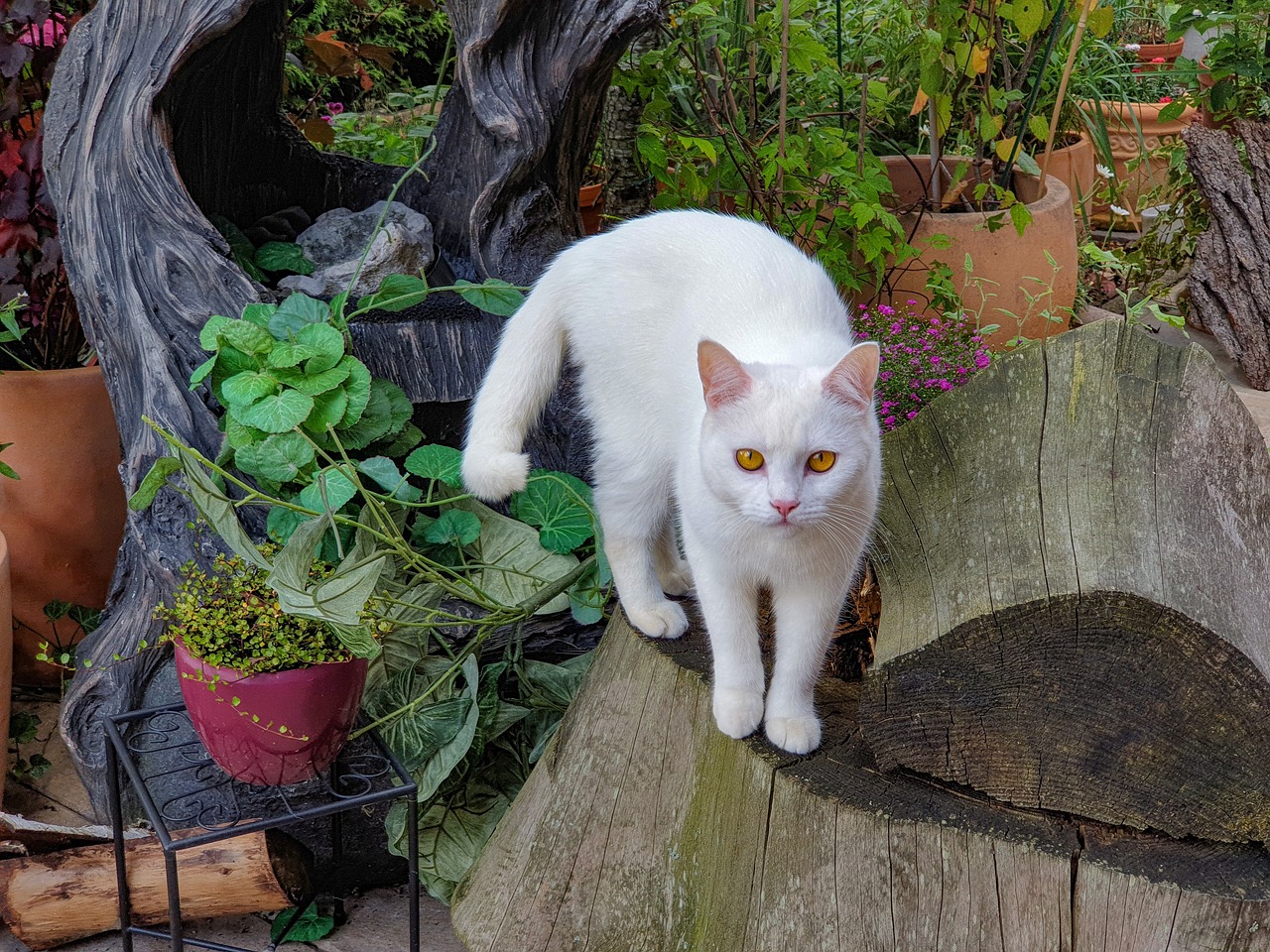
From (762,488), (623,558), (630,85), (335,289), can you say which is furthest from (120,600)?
(630,85)

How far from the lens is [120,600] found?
2.41 metres

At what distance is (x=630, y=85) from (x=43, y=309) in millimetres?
1598

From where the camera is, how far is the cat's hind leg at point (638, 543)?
194 cm

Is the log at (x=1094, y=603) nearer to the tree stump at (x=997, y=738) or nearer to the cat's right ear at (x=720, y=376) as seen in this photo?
the tree stump at (x=997, y=738)

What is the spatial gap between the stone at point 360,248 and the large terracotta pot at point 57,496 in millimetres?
636

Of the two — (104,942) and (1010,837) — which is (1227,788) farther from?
(104,942)

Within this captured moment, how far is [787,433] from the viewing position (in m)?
1.48

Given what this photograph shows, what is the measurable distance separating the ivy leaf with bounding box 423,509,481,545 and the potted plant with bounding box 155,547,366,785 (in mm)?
297

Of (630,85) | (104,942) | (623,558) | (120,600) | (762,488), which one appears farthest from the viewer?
(630,85)

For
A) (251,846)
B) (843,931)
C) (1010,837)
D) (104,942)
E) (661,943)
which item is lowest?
(104,942)

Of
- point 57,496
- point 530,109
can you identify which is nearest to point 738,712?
point 530,109

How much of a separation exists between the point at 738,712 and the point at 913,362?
1122 mm

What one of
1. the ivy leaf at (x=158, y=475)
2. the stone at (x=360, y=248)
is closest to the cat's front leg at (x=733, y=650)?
the ivy leaf at (x=158, y=475)

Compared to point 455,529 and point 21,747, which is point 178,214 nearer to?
point 455,529
